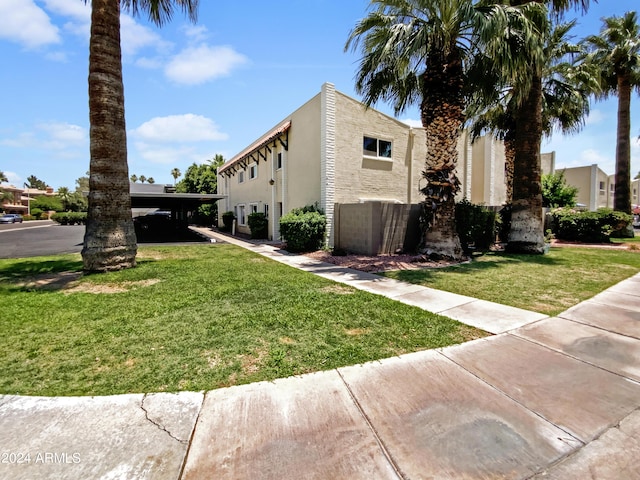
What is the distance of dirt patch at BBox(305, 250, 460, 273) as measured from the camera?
33.0ft

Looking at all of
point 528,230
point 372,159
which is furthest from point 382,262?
point 372,159

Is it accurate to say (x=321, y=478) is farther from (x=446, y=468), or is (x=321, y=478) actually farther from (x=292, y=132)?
(x=292, y=132)

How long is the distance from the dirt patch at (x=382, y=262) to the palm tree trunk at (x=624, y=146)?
16.9 m

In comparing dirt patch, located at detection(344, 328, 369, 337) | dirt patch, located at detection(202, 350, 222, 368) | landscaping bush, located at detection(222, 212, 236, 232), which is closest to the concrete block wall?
dirt patch, located at detection(344, 328, 369, 337)

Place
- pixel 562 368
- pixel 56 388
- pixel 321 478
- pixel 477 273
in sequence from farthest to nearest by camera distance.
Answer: pixel 477 273
pixel 562 368
pixel 56 388
pixel 321 478

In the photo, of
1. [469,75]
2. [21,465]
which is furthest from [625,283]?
[21,465]

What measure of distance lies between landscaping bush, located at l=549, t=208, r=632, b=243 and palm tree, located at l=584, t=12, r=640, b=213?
12.4 ft

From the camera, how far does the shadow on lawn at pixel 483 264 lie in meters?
8.66

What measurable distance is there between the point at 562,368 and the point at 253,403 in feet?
11.2

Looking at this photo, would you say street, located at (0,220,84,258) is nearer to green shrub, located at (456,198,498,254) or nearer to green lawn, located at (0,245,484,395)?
green lawn, located at (0,245,484,395)

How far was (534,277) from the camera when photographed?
8.40 m

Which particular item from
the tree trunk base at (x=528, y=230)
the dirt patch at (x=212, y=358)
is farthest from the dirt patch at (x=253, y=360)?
the tree trunk base at (x=528, y=230)

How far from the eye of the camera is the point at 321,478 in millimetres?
2094

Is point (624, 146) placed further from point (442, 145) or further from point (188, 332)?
point (188, 332)
